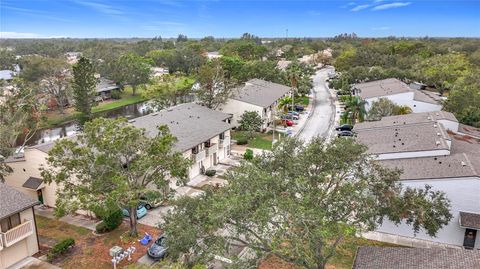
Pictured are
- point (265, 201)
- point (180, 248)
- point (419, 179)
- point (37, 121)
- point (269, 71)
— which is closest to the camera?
point (265, 201)

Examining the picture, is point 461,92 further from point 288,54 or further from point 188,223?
point 288,54

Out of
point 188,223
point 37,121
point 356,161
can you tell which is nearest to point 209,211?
point 188,223

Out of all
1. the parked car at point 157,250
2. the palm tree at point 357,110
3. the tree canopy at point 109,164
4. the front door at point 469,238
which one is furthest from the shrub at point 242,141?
the front door at point 469,238

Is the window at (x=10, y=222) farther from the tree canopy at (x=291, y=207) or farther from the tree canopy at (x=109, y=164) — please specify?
the tree canopy at (x=291, y=207)

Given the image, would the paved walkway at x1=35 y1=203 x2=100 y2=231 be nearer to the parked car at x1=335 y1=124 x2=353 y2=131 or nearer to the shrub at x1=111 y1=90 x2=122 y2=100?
the parked car at x1=335 y1=124 x2=353 y2=131

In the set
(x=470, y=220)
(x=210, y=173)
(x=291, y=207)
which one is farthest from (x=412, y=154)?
(x=291, y=207)

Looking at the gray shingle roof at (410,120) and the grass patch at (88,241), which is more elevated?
the gray shingle roof at (410,120)
